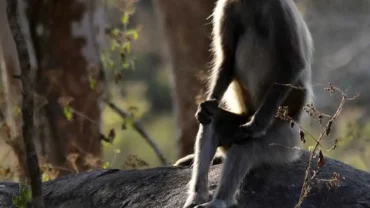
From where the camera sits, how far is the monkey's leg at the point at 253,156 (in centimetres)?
472

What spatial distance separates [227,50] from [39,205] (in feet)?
5.17

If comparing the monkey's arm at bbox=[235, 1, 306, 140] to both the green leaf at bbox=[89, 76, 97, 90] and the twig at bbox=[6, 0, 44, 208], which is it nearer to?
the twig at bbox=[6, 0, 44, 208]

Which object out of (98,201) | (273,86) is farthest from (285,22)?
(98,201)

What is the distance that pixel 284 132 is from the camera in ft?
16.7

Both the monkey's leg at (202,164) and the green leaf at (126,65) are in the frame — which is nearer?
the monkey's leg at (202,164)

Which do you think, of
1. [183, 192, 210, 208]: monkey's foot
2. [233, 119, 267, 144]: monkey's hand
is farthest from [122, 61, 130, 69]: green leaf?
[183, 192, 210, 208]: monkey's foot

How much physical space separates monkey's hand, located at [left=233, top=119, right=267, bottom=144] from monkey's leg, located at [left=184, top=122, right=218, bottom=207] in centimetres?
13

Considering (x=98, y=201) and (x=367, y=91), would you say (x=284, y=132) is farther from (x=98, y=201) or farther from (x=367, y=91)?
(x=367, y=91)

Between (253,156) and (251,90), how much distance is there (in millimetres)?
484

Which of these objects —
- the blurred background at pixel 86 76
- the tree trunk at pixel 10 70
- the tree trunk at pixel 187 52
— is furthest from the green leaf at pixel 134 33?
the tree trunk at pixel 10 70

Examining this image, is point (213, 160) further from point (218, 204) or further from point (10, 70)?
point (10, 70)

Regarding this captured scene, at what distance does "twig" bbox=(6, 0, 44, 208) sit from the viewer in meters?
4.10

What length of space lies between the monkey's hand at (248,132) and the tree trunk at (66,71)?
261 centimetres

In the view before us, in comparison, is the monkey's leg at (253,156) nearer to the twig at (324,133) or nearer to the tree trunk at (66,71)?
the twig at (324,133)
